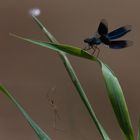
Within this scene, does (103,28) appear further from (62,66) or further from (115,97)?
(62,66)

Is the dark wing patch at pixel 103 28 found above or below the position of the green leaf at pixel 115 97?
above

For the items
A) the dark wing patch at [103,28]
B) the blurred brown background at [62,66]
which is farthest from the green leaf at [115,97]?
the blurred brown background at [62,66]

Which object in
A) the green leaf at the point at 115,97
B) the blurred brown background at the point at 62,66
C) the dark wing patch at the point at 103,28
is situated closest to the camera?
the green leaf at the point at 115,97

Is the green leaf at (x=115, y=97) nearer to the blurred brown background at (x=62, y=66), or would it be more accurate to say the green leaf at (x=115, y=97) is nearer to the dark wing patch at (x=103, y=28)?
the dark wing patch at (x=103, y=28)

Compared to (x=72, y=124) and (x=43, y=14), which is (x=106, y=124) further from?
(x=43, y=14)

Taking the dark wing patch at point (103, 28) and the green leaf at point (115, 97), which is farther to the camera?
the dark wing patch at point (103, 28)

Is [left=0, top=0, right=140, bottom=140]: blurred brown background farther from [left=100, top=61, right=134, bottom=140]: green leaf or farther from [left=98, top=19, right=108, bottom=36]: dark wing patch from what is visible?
[left=100, top=61, right=134, bottom=140]: green leaf

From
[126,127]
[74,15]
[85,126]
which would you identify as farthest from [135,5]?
[126,127]

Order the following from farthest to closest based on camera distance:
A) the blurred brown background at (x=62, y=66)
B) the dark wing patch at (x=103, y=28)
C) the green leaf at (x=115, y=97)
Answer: the blurred brown background at (x=62, y=66)
the dark wing patch at (x=103, y=28)
the green leaf at (x=115, y=97)
